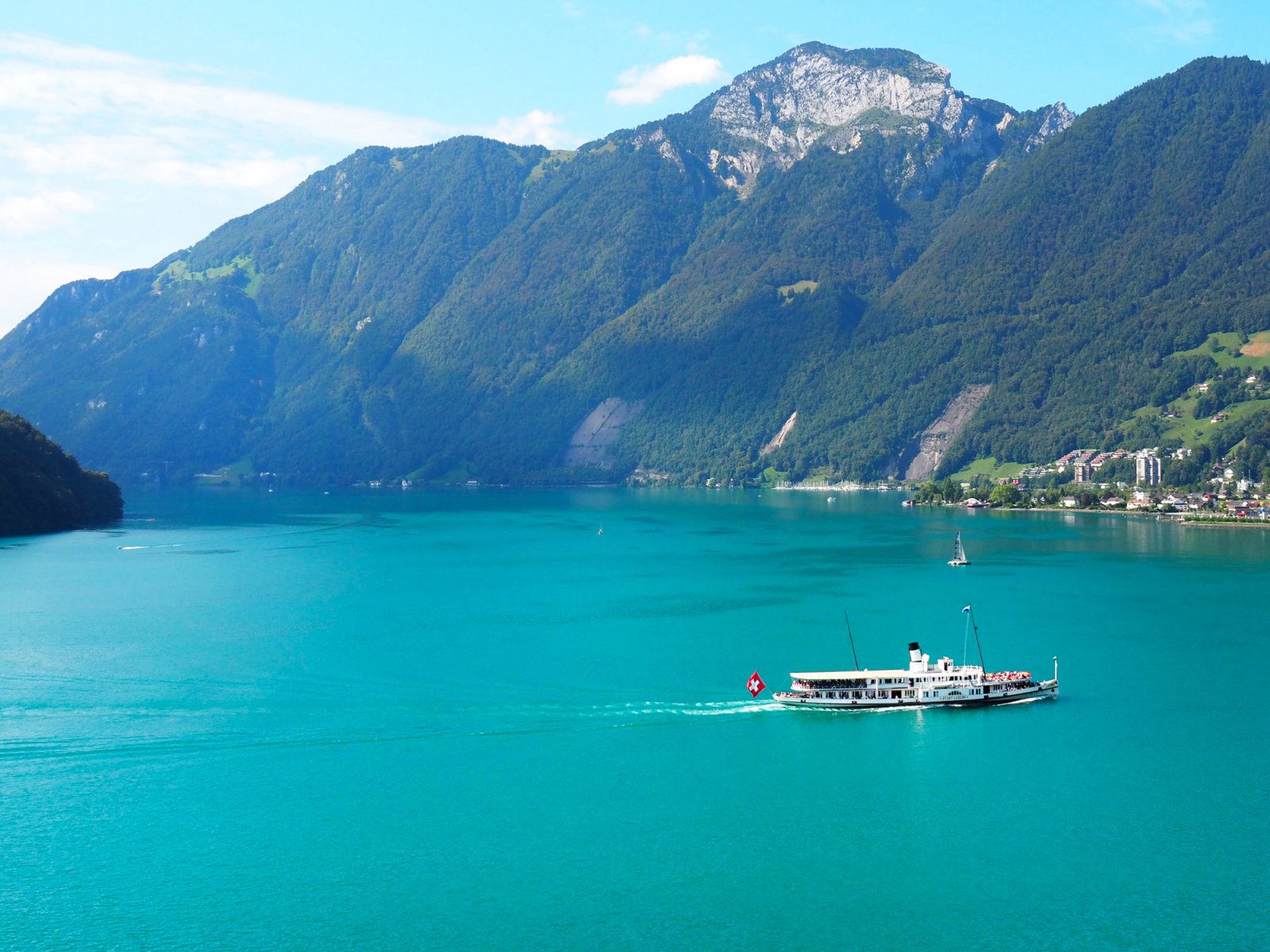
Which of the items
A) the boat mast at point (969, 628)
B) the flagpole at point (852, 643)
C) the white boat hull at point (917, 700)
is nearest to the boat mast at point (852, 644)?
the flagpole at point (852, 643)

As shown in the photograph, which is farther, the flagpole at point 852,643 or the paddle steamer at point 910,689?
the flagpole at point 852,643

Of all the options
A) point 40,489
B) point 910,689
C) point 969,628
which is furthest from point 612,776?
point 40,489

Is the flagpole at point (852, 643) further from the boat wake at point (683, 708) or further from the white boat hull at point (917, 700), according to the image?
the boat wake at point (683, 708)

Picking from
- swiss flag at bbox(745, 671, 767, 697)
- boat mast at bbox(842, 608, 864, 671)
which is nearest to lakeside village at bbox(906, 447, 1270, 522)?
boat mast at bbox(842, 608, 864, 671)

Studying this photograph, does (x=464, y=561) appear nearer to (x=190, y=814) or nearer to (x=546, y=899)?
(x=190, y=814)

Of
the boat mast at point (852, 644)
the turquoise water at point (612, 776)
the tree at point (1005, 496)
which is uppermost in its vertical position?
the tree at point (1005, 496)
